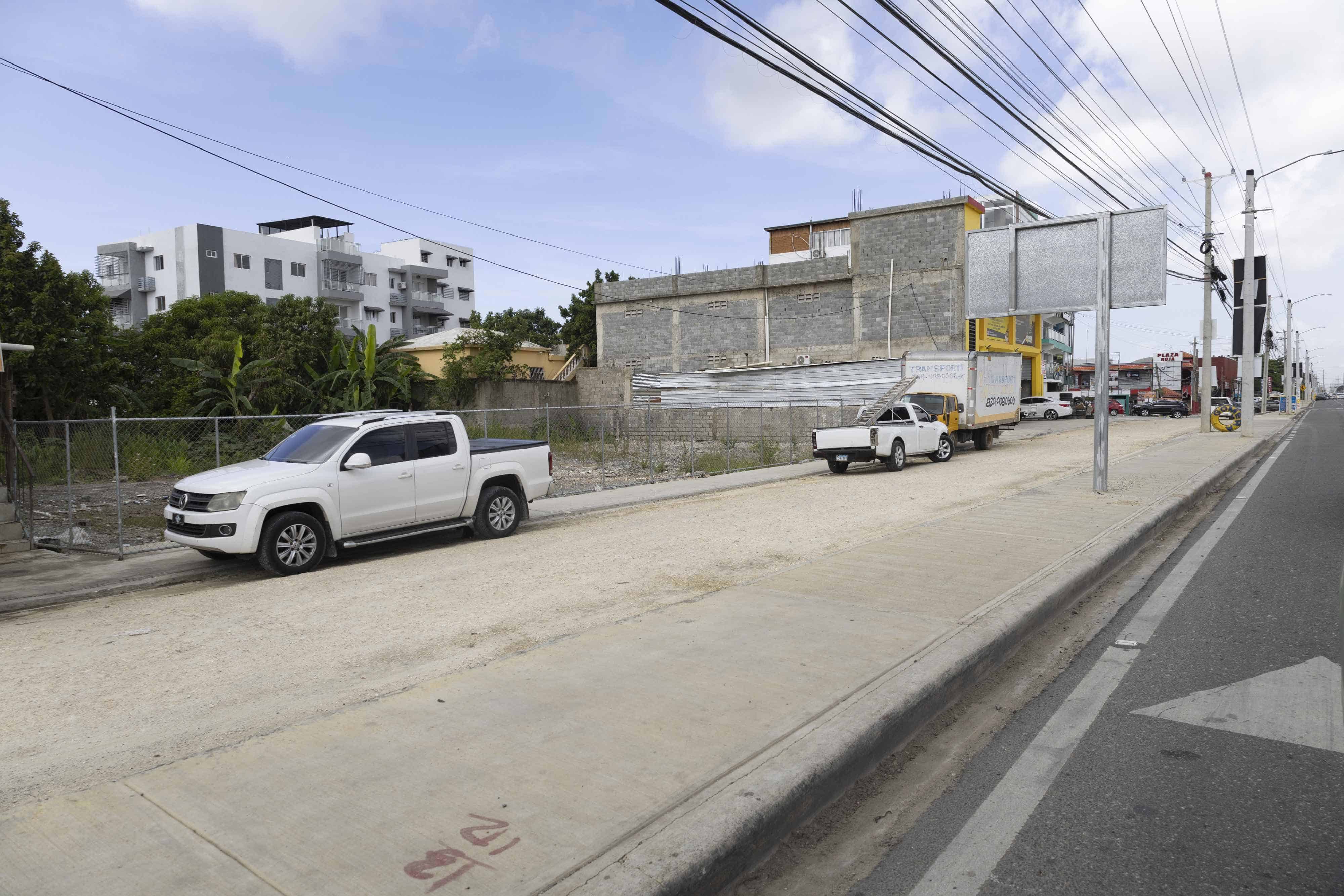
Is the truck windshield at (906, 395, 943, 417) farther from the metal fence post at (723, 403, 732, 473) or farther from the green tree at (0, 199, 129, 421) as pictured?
the green tree at (0, 199, 129, 421)

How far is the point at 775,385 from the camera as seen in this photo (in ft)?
126

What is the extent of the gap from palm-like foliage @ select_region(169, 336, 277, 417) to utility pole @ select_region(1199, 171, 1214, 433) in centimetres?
3365

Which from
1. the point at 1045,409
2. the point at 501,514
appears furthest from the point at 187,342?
the point at 1045,409

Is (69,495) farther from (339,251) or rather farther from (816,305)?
(339,251)

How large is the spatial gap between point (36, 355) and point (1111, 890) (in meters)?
29.4

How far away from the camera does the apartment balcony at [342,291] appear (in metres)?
68.7

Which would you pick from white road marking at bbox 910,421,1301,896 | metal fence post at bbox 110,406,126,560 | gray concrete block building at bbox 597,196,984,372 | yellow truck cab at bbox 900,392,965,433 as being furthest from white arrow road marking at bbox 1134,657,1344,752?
gray concrete block building at bbox 597,196,984,372

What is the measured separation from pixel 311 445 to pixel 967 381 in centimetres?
2043

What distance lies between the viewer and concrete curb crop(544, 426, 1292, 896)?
3.12m

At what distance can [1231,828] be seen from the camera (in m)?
3.64

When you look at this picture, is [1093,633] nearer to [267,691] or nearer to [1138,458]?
[267,691]

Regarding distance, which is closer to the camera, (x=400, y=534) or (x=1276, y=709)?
(x=1276, y=709)

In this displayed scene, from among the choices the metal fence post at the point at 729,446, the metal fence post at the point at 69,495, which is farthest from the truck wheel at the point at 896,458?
the metal fence post at the point at 69,495

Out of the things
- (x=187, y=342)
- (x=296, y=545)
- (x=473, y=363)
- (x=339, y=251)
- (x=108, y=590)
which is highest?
(x=339, y=251)
